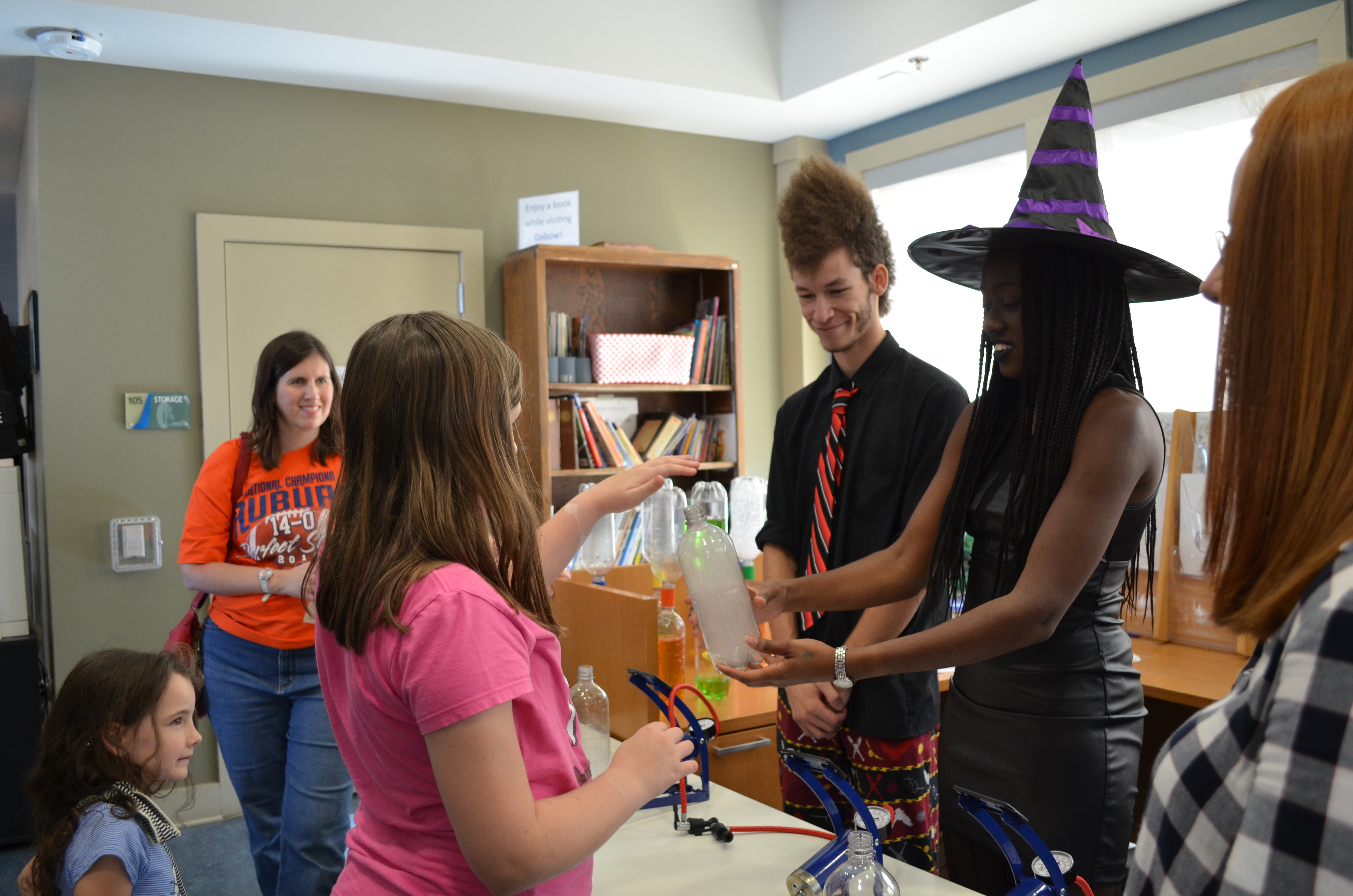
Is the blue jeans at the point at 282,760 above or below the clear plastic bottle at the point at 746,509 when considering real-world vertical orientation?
below

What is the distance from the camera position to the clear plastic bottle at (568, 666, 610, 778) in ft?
6.51

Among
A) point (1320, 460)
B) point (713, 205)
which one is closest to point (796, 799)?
point (1320, 460)

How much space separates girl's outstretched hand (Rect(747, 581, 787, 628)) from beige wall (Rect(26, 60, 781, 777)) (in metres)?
2.87

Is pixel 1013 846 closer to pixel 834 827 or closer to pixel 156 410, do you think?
pixel 834 827

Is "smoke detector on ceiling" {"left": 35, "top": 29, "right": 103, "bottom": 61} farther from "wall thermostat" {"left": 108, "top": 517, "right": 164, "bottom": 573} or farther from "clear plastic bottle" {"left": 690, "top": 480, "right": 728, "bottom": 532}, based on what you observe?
"clear plastic bottle" {"left": 690, "top": 480, "right": 728, "bottom": 532}

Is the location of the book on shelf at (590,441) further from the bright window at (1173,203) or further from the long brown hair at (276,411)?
the long brown hair at (276,411)

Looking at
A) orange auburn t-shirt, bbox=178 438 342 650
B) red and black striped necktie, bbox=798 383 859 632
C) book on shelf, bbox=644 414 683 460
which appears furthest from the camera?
book on shelf, bbox=644 414 683 460

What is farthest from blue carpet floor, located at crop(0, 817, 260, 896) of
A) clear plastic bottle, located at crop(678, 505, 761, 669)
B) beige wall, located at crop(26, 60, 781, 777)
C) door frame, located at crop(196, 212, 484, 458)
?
clear plastic bottle, located at crop(678, 505, 761, 669)

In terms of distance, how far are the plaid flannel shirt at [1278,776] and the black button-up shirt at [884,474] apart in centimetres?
113

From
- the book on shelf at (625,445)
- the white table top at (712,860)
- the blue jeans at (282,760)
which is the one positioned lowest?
the blue jeans at (282,760)

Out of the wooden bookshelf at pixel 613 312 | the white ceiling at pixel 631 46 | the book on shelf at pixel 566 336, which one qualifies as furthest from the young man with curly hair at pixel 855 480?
the book on shelf at pixel 566 336

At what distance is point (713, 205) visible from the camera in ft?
16.4

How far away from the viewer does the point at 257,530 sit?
8.23 ft

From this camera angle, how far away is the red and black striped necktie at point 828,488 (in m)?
1.96
